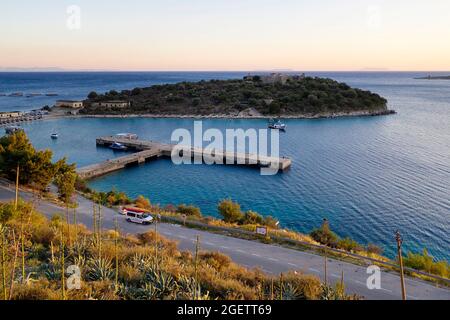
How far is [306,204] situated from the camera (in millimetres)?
28516

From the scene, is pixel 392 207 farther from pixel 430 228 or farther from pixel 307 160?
pixel 307 160

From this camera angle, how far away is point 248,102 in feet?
267

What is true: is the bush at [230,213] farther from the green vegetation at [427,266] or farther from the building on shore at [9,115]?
the building on shore at [9,115]

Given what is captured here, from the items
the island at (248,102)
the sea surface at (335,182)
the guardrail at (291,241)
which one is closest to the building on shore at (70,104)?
the island at (248,102)

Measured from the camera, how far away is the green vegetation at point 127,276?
8.66 metres

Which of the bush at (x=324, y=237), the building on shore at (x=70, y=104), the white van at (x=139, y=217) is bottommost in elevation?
the bush at (x=324, y=237)

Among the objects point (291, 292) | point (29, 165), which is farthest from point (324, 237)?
point (29, 165)

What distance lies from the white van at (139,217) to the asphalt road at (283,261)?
1.16ft

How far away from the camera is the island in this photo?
253 ft

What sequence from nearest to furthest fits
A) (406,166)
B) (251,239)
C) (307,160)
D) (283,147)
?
(251,239) → (406,166) → (307,160) → (283,147)

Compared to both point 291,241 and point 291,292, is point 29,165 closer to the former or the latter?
point 291,241

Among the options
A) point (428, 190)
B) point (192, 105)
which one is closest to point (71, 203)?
point (428, 190)

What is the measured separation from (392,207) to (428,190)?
563 centimetres

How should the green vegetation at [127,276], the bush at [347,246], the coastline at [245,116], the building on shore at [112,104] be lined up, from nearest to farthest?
the green vegetation at [127,276]
the bush at [347,246]
the coastline at [245,116]
the building on shore at [112,104]
